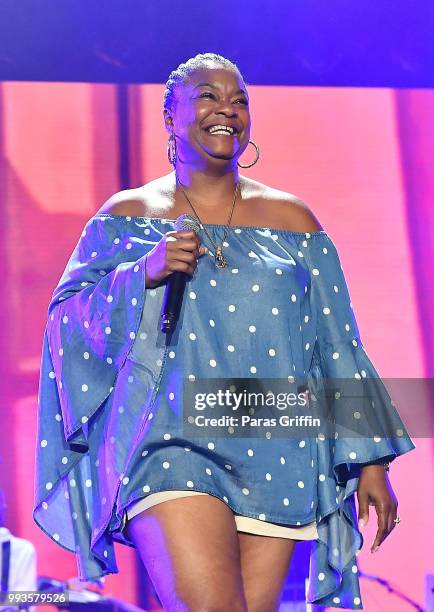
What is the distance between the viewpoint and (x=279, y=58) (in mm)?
3352

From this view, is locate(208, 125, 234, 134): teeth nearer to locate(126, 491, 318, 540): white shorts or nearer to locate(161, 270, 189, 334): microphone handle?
locate(161, 270, 189, 334): microphone handle

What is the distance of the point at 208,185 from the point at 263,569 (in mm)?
841

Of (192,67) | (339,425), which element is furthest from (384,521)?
(192,67)

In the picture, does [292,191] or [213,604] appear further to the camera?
[292,191]

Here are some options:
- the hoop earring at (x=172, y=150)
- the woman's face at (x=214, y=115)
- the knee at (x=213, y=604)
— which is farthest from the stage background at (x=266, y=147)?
the knee at (x=213, y=604)

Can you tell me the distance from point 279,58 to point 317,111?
21 cm

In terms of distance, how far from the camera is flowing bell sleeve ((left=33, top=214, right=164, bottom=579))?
2.17 m

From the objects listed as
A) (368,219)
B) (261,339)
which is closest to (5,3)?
(368,219)

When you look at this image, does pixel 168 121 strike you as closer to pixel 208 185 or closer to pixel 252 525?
pixel 208 185

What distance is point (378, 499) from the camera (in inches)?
87.4

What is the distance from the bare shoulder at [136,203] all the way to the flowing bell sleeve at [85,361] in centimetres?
2

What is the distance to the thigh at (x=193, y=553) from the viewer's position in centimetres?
195

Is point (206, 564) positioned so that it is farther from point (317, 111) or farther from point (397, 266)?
point (317, 111)

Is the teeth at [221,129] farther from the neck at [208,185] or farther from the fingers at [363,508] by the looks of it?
the fingers at [363,508]
